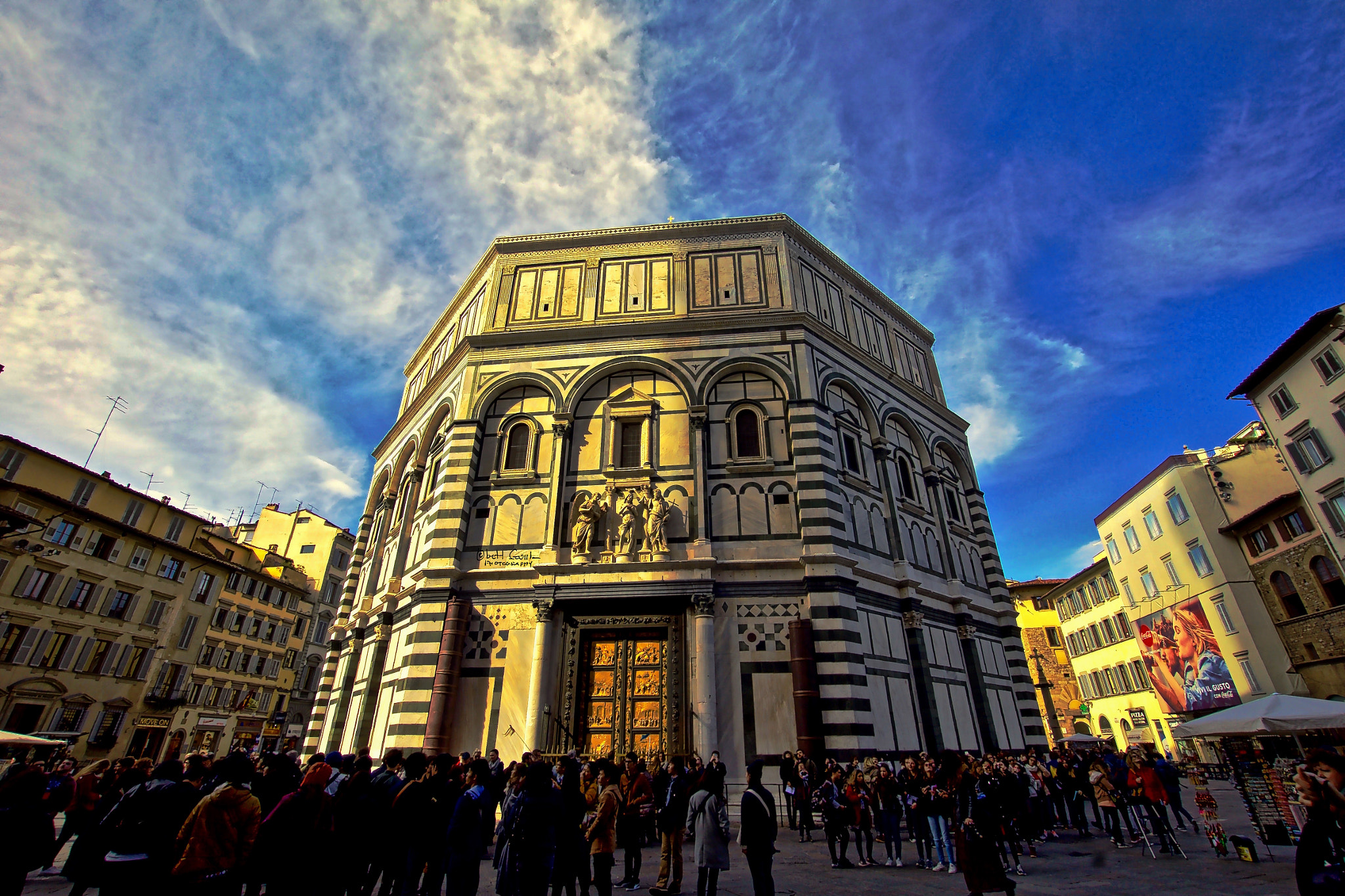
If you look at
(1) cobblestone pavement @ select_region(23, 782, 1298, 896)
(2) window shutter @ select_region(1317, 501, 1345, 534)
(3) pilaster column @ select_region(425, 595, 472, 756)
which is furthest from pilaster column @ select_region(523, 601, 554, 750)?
(2) window shutter @ select_region(1317, 501, 1345, 534)

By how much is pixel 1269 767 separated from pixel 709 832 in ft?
31.7

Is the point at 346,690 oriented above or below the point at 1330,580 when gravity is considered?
below

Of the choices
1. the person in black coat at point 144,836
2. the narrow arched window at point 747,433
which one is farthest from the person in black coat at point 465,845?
the narrow arched window at point 747,433

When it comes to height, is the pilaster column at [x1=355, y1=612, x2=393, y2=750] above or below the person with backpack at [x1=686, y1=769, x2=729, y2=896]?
above

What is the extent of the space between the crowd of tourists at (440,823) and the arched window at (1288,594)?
2505 centimetres

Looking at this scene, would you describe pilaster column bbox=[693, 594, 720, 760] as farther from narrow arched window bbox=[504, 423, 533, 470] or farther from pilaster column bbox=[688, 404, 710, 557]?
narrow arched window bbox=[504, 423, 533, 470]

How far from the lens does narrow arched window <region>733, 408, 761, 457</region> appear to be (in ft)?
56.6

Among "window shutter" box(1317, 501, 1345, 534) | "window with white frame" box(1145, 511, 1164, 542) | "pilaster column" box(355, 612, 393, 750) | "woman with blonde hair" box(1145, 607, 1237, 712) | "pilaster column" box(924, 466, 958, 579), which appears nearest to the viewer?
"pilaster column" box(355, 612, 393, 750)

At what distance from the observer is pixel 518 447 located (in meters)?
18.2

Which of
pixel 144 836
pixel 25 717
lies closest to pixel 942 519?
pixel 144 836

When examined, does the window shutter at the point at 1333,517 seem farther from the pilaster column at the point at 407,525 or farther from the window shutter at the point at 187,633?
the window shutter at the point at 187,633

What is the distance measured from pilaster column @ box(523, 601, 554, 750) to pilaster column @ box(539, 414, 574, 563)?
4.42 ft

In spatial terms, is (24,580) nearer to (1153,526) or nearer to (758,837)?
(758,837)

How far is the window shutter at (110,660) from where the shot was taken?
89.1 feet
